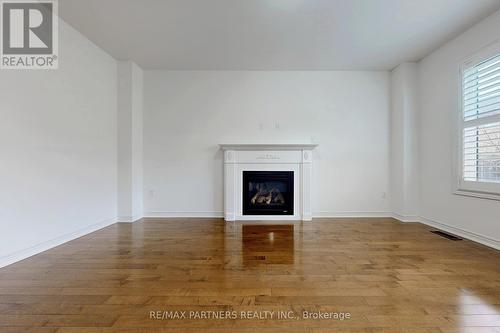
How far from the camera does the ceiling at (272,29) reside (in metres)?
2.72

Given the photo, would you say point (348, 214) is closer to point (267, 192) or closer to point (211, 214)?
point (267, 192)

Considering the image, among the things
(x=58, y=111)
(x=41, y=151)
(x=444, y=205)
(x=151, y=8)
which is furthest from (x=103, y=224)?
(x=444, y=205)

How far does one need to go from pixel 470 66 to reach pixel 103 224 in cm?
558

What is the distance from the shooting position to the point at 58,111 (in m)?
3.03

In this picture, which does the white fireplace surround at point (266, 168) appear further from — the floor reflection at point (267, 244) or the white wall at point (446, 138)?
the white wall at point (446, 138)

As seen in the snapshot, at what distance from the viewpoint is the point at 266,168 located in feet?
14.8

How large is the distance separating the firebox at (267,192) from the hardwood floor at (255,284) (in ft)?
3.98

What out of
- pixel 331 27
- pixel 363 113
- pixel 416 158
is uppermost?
pixel 331 27

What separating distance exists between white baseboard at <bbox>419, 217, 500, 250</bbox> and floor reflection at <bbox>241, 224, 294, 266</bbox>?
2.18 metres

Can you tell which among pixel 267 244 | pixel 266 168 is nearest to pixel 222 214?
Result: pixel 266 168

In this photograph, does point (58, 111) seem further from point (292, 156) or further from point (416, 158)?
point (416, 158)

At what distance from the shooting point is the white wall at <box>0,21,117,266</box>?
2.46m

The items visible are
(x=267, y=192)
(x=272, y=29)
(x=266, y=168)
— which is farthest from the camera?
(x=267, y=192)

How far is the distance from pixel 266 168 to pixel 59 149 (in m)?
3.00
